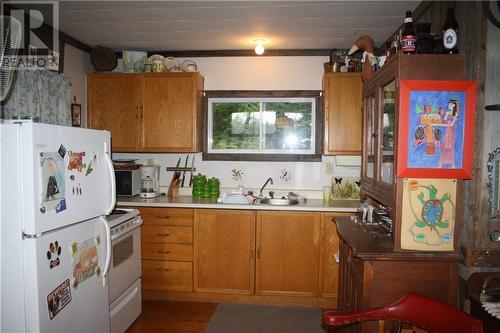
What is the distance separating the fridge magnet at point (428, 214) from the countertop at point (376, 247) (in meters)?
0.04

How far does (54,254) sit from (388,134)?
2.01m

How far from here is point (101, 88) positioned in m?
3.65

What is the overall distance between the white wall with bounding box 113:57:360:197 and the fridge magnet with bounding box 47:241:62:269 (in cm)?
214

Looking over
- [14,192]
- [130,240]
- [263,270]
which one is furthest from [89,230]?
[263,270]

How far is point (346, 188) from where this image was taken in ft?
12.2

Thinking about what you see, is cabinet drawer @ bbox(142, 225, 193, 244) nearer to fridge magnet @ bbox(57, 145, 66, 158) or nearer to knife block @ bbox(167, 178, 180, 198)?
knife block @ bbox(167, 178, 180, 198)

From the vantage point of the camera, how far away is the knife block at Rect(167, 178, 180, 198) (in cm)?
372

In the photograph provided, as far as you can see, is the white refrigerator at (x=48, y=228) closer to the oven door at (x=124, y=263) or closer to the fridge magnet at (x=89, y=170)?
the fridge magnet at (x=89, y=170)

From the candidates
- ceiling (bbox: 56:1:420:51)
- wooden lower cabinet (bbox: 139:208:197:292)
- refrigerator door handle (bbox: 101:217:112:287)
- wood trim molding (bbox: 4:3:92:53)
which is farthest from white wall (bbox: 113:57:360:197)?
refrigerator door handle (bbox: 101:217:112:287)

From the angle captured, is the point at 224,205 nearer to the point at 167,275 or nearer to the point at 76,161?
the point at 167,275

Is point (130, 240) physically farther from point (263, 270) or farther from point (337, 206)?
point (337, 206)

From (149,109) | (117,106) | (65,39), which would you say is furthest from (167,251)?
(65,39)

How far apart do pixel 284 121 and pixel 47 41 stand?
2.35m

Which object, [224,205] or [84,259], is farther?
[224,205]
